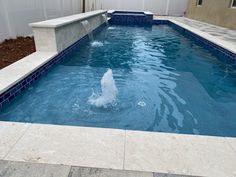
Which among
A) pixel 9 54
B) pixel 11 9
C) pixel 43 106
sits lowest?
pixel 43 106

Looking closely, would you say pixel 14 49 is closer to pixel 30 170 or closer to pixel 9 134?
pixel 9 134

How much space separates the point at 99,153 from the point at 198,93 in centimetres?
271

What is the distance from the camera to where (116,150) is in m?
2.16

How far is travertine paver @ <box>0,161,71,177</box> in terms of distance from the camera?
5.97ft

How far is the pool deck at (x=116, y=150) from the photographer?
1946 mm

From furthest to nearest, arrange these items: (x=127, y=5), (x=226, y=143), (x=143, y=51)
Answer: (x=127, y=5) → (x=143, y=51) → (x=226, y=143)

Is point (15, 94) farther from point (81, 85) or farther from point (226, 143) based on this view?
point (226, 143)

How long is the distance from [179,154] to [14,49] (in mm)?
4806

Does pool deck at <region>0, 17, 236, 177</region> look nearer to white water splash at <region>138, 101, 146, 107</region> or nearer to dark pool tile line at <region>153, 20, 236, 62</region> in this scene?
white water splash at <region>138, 101, 146, 107</region>

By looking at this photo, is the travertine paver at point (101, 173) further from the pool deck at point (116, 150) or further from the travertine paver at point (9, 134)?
the travertine paver at point (9, 134)

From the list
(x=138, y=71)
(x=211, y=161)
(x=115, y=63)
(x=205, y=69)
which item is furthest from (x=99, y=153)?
(x=205, y=69)

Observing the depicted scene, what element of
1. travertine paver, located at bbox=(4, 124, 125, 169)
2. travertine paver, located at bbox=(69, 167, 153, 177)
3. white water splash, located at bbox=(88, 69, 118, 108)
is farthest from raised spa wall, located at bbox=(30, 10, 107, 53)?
travertine paver, located at bbox=(69, 167, 153, 177)

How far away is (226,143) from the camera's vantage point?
235cm

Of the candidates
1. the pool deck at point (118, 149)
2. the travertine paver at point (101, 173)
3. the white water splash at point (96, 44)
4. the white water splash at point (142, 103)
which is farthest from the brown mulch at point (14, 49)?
the travertine paver at point (101, 173)
